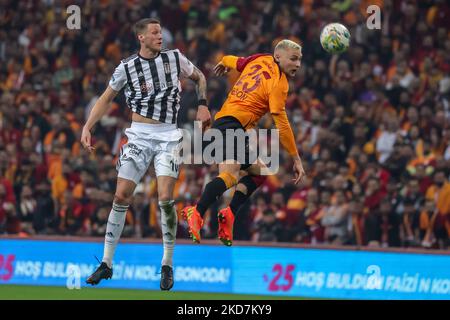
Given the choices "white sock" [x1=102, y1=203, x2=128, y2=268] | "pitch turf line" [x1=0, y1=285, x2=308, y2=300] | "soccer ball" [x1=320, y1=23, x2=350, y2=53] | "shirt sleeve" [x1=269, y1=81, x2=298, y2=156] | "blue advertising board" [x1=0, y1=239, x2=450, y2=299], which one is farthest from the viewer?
"blue advertising board" [x1=0, y1=239, x2=450, y2=299]

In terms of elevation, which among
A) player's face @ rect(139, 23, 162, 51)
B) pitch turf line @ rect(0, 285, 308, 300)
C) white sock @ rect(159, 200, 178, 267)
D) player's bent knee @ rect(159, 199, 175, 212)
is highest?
player's face @ rect(139, 23, 162, 51)

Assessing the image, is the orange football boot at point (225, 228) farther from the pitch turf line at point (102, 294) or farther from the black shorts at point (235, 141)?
the pitch turf line at point (102, 294)

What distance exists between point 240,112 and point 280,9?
10373 mm

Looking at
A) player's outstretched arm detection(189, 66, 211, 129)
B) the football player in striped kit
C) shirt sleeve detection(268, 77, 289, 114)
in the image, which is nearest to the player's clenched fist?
the football player in striped kit

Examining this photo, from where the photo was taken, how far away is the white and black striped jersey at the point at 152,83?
11.8 m

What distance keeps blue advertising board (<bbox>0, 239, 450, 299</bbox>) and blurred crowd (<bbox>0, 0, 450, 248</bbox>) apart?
2.44ft

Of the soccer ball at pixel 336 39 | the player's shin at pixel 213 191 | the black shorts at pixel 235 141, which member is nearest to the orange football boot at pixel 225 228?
the player's shin at pixel 213 191

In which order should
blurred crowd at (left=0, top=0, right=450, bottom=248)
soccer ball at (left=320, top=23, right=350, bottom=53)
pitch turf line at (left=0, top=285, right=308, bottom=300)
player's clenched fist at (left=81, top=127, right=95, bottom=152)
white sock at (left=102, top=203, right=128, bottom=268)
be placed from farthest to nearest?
blurred crowd at (left=0, top=0, right=450, bottom=248)
pitch turf line at (left=0, top=285, right=308, bottom=300)
soccer ball at (left=320, top=23, right=350, bottom=53)
white sock at (left=102, top=203, right=128, bottom=268)
player's clenched fist at (left=81, top=127, right=95, bottom=152)

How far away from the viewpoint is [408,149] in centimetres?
1788

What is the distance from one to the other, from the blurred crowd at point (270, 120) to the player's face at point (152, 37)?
6.39m

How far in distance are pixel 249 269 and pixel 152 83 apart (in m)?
6.02

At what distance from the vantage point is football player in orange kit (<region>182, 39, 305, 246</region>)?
38.2ft

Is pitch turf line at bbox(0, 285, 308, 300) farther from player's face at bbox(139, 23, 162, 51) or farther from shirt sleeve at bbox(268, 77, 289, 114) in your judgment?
shirt sleeve at bbox(268, 77, 289, 114)

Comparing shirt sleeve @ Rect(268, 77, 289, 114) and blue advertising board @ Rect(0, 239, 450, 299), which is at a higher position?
shirt sleeve @ Rect(268, 77, 289, 114)
